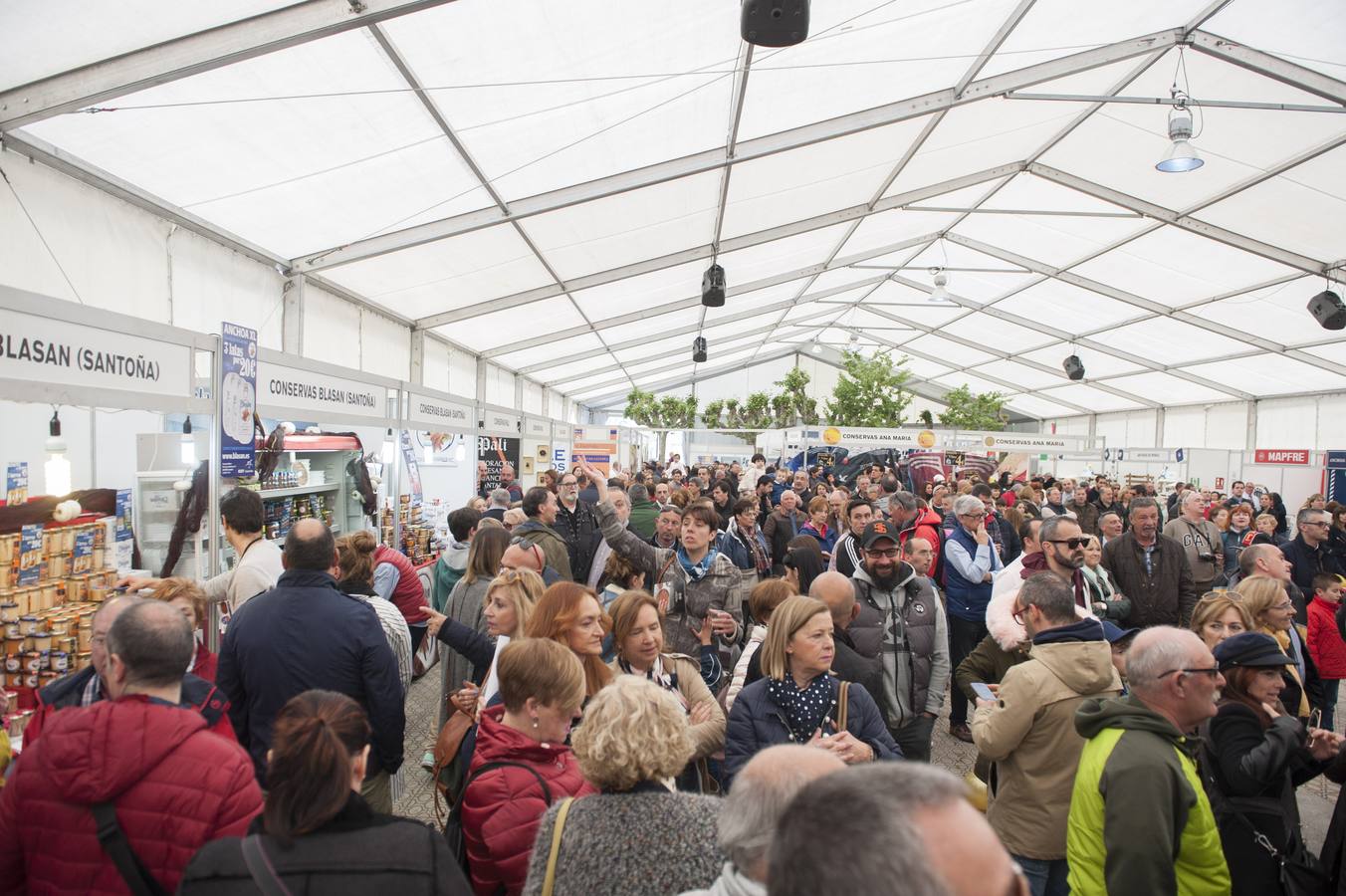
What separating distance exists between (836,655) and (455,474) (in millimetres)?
6116

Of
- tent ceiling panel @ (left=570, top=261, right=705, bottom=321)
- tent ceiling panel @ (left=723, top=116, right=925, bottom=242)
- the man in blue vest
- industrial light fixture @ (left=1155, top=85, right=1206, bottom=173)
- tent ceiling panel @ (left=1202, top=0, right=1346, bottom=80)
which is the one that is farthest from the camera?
tent ceiling panel @ (left=570, top=261, right=705, bottom=321)

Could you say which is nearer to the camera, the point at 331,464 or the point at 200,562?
the point at 200,562

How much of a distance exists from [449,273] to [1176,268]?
43.2 feet

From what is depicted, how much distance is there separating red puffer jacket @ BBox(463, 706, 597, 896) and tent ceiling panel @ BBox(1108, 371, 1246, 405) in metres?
25.9

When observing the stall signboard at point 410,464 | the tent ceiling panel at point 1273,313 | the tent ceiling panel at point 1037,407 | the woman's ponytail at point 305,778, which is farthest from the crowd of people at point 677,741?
the tent ceiling panel at point 1037,407

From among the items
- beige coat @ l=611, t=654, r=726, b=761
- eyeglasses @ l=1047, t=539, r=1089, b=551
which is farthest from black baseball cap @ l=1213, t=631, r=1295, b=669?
beige coat @ l=611, t=654, r=726, b=761

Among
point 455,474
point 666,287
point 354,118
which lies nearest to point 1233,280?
point 666,287

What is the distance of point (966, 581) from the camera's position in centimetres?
495

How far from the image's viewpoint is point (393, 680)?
2654mm

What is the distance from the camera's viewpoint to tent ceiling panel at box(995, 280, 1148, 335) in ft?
55.3

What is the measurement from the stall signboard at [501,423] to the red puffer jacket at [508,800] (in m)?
6.70

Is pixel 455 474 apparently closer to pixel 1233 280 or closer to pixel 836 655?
pixel 836 655

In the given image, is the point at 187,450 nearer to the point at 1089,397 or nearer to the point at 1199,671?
the point at 1199,671

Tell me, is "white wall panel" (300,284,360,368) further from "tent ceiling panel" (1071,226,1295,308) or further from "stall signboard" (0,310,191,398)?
"tent ceiling panel" (1071,226,1295,308)
